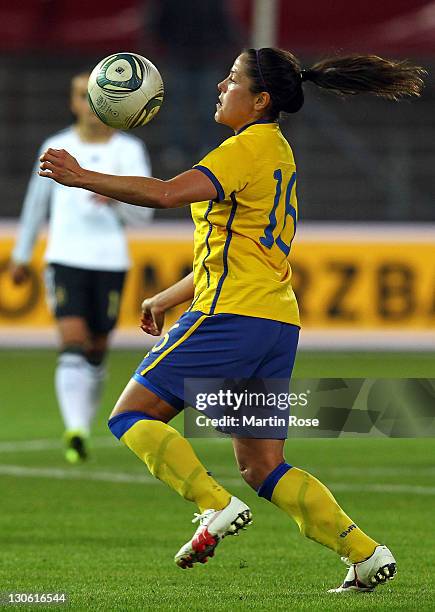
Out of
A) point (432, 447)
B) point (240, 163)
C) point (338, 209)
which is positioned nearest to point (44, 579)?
point (240, 163)

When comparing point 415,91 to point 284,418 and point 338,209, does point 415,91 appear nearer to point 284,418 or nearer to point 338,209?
point 284,418

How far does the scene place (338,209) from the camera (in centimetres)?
2000

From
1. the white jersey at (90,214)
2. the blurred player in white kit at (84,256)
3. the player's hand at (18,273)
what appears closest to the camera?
the blurred player in white kit at (84,256)

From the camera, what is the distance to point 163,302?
6625mm

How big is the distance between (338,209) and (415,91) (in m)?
13.5

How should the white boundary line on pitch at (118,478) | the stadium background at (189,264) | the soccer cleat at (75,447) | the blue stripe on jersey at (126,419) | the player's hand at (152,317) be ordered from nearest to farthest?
the blue stripe on jersey at (126,419) < the player's hand at (152,317) < the stadium background at (189,264) < the white boundary line on pitch at (118,478) < the soccer cleat at (75,447)

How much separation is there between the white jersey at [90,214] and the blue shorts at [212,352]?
15.7 ft

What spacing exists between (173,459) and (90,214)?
16.9ft

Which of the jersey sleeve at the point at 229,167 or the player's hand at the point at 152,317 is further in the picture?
the player's hand at the point at 152,317

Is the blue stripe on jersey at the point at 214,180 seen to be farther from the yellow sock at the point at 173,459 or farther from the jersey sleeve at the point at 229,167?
the yellow sock at the point at 173,459

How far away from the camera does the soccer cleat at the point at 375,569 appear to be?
611 cm

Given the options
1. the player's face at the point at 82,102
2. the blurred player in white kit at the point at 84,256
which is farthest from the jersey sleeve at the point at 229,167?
the blurred player in white kit at the point at 84,256

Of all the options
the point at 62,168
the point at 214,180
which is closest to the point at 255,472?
the point at 214,180

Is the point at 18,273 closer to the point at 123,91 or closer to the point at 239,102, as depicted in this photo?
the point at 123,91
